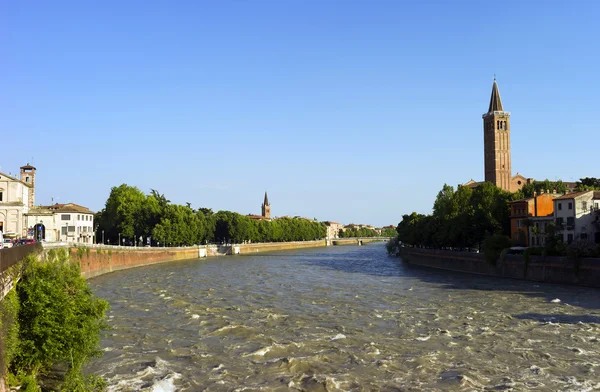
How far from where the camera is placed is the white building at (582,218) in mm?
61688

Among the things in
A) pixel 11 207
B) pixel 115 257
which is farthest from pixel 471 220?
pixel 11 207

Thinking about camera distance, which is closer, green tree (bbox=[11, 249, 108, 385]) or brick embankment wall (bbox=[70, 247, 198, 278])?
green tree (bbox=[11, 249, 108, 385])

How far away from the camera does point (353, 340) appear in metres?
28.0

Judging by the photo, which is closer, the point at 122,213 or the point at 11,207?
the point at 11,207

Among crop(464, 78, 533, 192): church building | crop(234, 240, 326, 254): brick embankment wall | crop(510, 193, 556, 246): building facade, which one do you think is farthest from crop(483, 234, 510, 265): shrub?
crop(234, 240, 326, 254): brick embankment wall

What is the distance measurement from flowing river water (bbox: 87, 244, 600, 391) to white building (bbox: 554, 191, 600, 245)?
15067 millimetres

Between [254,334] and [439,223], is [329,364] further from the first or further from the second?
[439,223]

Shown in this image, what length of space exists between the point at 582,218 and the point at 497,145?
8149 centimetres

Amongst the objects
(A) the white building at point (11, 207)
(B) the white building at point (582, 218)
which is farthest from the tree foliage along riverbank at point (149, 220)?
(B) the white building at point (582, 218)

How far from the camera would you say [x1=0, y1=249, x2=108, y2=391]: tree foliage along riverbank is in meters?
17.6

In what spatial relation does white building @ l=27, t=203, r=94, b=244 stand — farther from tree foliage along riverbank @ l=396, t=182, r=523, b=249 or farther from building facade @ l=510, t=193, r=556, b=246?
building facade @ l=510, t=193, r=556, b=246

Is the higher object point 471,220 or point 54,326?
point 471,220

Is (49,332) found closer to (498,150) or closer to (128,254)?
(128,254)

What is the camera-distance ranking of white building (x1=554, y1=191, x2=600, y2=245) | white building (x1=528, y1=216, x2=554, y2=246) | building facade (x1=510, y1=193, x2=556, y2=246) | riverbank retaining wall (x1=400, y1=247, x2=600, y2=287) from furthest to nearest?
building facade (x1=510, y1=193, x2=556, y2=246)
white building (x1=528, y1=216, x2=554, y2=246)
white building (x1=554, y1=191, x2=600, y2=245)
riverbank retaining wall (x1=400, y1=247, x2=600, y2=287)
